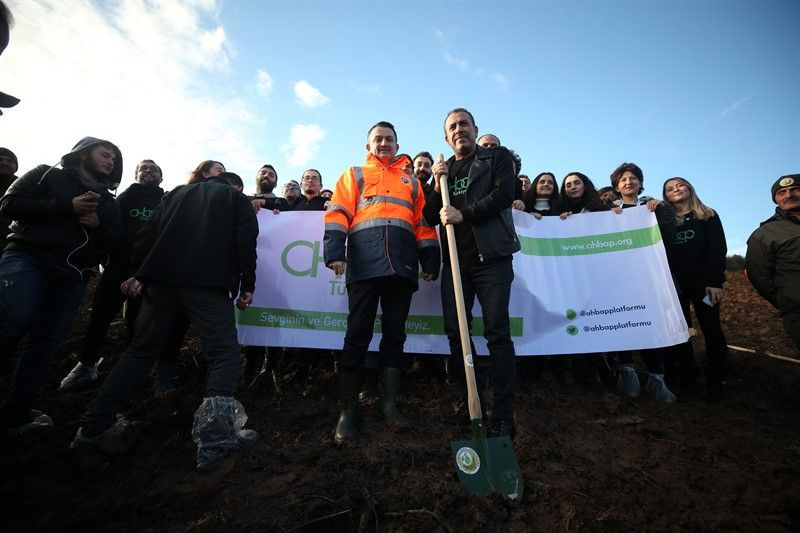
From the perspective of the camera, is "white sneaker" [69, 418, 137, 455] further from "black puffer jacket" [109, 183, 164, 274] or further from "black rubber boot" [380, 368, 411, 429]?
"black puffer jacket" [109, 183, 164, 274]

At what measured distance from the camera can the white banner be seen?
13.5 ft

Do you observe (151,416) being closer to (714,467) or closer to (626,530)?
(626,530)

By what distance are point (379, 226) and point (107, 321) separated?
3.17 m

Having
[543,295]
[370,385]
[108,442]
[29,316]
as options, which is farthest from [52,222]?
[543,295]

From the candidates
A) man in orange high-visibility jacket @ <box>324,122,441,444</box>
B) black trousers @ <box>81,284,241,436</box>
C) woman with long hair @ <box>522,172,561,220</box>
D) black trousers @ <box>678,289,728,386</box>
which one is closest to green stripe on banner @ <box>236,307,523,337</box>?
man in orange high-visibility jacket @ <box>324,122,441,444</box>

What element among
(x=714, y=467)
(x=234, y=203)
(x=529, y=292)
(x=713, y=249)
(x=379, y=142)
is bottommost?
(x=714, y=467)

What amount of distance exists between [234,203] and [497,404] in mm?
2571

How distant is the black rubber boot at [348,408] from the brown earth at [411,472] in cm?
11

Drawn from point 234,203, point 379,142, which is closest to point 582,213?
point 379,142

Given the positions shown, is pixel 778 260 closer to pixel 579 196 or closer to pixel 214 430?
pixel 579 196

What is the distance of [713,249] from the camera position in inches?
158

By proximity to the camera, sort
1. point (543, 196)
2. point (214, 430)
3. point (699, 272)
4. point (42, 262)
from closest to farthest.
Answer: point (214, 430) → point (42, 262) → point (699, 272) → point (543, 196)

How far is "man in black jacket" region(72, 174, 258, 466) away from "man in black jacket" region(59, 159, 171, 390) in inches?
51.9

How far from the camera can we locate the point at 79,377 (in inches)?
143
